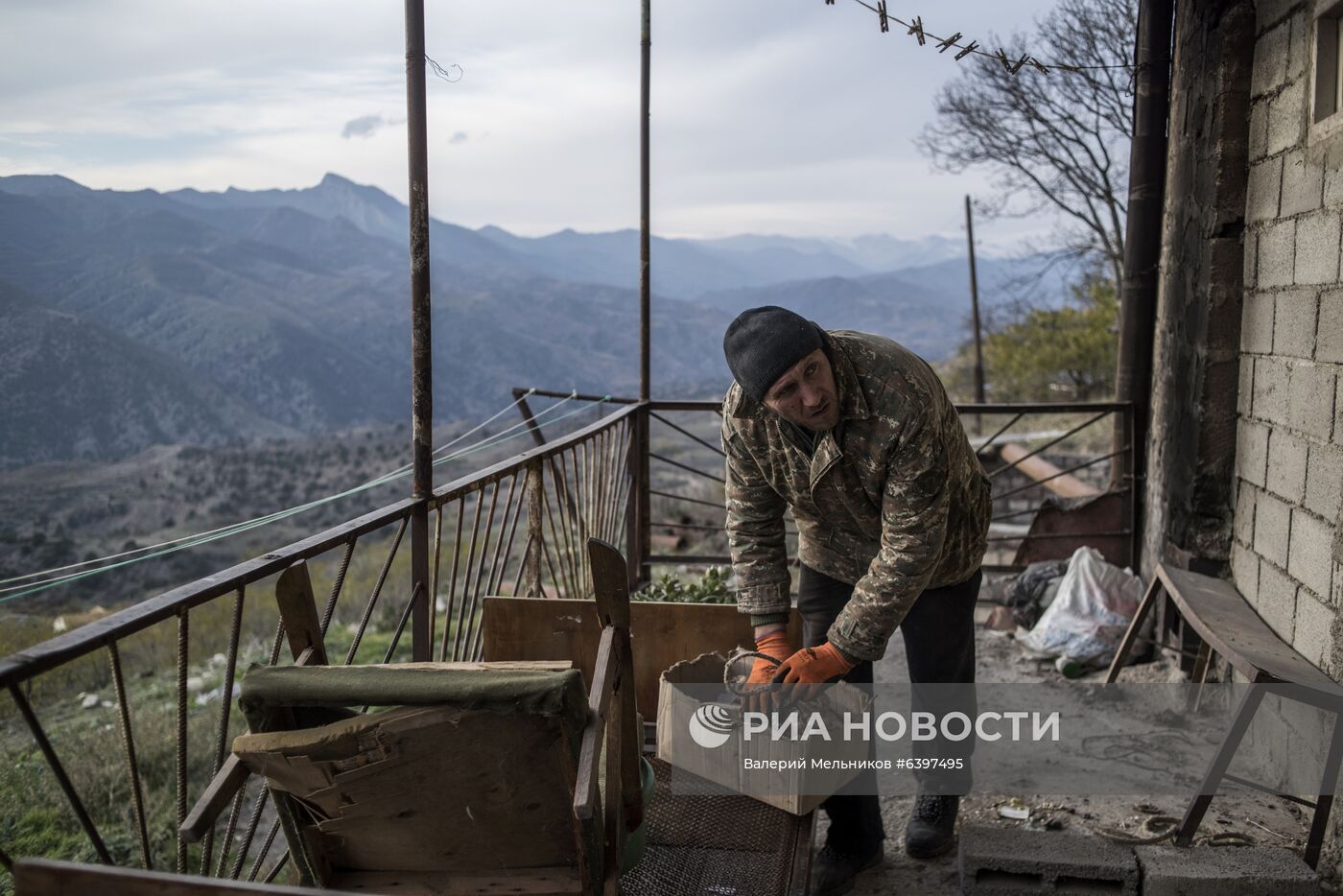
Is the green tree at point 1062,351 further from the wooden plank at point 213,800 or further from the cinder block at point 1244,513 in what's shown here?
the wooden plank at point 213,800

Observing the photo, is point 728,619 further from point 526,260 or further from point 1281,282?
point 526,260

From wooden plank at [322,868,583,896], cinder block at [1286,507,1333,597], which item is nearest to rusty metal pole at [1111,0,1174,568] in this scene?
cinder block at [1286,507,1333,597]

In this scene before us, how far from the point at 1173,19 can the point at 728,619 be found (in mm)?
4286

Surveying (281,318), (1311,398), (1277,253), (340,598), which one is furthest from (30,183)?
(281,318)

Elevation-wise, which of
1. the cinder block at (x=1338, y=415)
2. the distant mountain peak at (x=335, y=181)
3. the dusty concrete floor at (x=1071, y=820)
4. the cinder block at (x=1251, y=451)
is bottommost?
the dusty concrete floor at (x=1071, y=820)

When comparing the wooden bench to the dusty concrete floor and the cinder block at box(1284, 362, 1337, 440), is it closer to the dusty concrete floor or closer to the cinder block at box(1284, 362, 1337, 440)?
the dusty concrete floor

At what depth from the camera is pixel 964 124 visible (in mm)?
14188

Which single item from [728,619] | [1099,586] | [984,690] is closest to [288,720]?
[728,619]

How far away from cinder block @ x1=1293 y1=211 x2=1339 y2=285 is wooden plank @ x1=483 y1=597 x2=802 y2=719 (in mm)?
2149

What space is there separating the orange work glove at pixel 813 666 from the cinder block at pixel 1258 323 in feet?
8.19

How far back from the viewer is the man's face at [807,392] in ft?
7.59

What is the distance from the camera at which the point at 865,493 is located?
265cm

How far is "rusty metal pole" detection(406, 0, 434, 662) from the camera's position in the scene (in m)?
2.88

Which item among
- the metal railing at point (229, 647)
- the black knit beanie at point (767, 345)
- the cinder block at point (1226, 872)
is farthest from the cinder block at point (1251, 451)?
the metal railing at point (229, 647)
